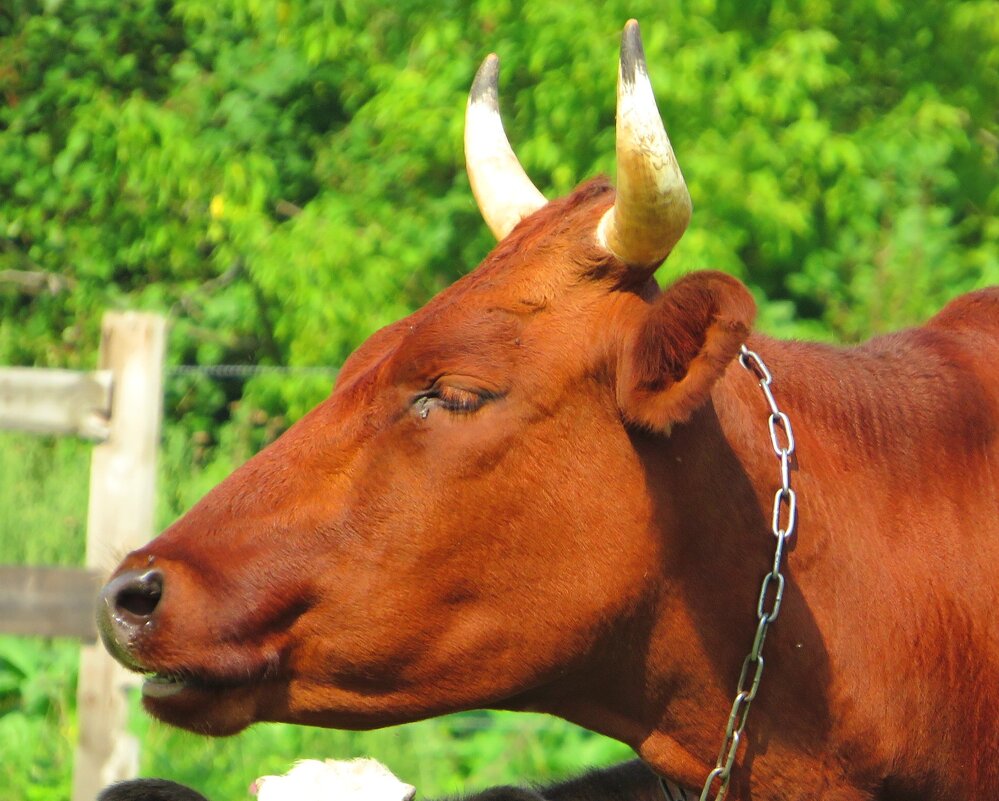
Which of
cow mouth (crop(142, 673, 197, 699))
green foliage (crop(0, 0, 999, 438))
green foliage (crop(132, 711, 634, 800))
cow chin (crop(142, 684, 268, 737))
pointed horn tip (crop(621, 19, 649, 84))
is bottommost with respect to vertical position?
green foliage (crop(132, 711, 634, 800))

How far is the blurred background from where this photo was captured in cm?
666

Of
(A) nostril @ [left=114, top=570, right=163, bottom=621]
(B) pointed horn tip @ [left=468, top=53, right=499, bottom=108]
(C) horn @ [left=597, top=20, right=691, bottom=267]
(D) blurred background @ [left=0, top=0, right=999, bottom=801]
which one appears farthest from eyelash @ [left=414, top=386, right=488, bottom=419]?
(D) blurred background @ [left=0, top=0, right=999, bottom=801]

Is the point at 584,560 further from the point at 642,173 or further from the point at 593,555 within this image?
the point at 642,173

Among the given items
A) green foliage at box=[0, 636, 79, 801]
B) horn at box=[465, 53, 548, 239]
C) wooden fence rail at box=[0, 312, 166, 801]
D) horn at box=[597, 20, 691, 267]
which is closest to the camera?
horn at box=[597, 20, 691, 267]

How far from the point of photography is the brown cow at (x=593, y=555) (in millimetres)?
2682

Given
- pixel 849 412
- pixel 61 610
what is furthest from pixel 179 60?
pixel 849 412

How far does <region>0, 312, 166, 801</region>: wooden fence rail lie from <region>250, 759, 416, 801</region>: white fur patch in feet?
9.12

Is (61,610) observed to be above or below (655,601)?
below

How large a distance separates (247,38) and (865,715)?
857cm

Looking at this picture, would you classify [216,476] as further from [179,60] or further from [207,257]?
[179,60]

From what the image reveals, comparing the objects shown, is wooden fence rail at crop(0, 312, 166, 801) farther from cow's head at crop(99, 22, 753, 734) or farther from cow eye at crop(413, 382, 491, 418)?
cow eye at crop(413, 382, 491, 418)

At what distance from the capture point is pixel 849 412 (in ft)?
10.1

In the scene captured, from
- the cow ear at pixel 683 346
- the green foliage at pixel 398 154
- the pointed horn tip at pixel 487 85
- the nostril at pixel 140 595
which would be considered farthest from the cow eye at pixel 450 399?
the green foliage at pixel 398 154

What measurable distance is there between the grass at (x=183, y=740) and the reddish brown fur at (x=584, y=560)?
9.03 feet
